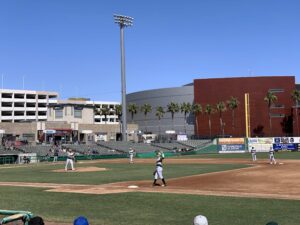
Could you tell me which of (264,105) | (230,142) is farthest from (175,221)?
(264,105)

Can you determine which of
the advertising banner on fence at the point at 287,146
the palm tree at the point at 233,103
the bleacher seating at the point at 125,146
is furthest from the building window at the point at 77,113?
the advertising banner on fence at the point at 287,146

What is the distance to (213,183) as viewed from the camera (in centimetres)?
2666

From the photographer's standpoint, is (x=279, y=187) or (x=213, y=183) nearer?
(x=279, y=187)

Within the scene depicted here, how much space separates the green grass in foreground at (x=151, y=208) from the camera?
14.2m

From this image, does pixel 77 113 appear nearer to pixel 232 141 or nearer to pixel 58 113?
pixel 58 113

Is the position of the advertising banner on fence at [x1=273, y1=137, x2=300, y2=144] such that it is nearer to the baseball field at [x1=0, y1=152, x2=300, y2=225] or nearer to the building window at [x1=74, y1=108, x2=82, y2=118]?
the building window at [x1=74, y1=108, x2=82, y2=118]

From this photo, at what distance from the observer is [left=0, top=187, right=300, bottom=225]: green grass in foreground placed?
1423 cm

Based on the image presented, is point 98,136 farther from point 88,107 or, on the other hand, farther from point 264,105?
point 264,105

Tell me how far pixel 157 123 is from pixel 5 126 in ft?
206

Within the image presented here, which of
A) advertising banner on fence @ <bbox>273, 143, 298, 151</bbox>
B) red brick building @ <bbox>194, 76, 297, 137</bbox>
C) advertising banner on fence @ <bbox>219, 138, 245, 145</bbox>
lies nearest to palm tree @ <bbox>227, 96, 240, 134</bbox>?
red brick building @ <bbox>194, 76, 297, 137</bbox>

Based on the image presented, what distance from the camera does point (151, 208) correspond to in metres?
16.8

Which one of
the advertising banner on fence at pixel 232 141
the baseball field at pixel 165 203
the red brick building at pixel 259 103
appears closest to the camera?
the baseball field at pixel 165 203

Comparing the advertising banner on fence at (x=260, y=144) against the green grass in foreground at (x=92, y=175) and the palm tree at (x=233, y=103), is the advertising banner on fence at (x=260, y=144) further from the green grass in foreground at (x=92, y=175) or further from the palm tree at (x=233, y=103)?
the green grass in foreground at (x=92, y=175)

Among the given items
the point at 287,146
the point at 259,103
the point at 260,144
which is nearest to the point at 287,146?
the point at 287,146
